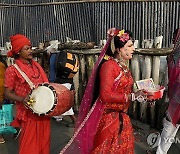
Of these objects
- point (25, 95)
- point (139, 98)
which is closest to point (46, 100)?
point (25, 95)

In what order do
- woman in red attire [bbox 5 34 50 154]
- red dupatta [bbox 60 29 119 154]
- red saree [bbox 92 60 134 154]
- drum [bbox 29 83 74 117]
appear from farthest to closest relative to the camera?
1. woman in red attire [bbox 5 34 50 154]
2. drum [bbox 29 83 74 117]
3. red dupatta [bbox 60 29 119 154]
4. red saree [bbox 92 60 134 154]

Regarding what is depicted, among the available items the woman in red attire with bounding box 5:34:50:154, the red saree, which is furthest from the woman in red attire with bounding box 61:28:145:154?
the woman in red attire with bounding box 5:34:50:154

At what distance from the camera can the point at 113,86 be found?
3080 mm

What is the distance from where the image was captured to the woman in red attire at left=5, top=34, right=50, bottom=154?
362cm

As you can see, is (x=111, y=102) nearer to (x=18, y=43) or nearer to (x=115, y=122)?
(x=115, y=122)

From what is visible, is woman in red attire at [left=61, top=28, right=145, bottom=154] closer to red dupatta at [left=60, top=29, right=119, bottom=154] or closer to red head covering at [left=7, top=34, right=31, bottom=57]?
red dupatta at [left=60, top=29, right=119, bottom=154]

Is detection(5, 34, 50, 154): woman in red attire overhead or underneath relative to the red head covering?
underneath

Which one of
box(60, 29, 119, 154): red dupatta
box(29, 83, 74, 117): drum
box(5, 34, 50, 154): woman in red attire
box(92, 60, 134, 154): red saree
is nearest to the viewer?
box(92, 60, 134, 154): red saree

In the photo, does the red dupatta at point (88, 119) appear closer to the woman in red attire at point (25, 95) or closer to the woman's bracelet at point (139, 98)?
the woman's bracelet at point (139, 98)

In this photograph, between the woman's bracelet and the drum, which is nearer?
the woman's bracelet

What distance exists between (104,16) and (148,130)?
2.63m

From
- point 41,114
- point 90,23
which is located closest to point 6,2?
point 90,23

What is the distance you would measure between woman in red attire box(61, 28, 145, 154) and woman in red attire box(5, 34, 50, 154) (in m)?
0.60

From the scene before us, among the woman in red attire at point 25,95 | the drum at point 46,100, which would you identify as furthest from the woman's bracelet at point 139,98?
the woman in red attire at point 25,95
